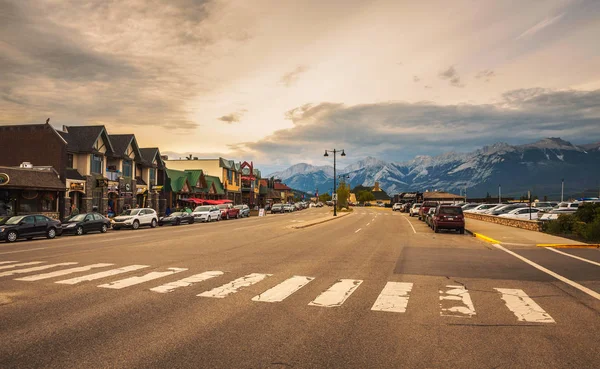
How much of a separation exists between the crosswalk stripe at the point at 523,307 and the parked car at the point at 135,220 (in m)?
30.1

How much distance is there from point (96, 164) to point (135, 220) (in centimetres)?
1240

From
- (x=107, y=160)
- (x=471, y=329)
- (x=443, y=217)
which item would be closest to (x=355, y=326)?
(x=471, y=329)

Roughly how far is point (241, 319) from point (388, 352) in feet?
7.82

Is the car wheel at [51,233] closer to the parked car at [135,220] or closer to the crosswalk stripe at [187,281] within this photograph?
the parked car at [135,220]

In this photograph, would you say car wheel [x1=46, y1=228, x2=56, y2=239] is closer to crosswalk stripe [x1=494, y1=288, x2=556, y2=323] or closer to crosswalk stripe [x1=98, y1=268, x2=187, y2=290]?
crosswalk stripe [x1=98, y1=268, x2=187, y2=290]

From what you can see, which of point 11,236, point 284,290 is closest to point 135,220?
point 11,236

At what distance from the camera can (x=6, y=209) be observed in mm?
32344

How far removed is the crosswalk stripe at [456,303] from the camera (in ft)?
23.5

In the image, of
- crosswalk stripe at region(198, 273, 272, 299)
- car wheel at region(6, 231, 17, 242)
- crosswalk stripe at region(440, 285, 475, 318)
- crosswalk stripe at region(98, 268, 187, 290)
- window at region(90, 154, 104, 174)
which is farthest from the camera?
window at region(90, 154, 104, 174)

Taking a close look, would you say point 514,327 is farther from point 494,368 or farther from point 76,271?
point 76,271

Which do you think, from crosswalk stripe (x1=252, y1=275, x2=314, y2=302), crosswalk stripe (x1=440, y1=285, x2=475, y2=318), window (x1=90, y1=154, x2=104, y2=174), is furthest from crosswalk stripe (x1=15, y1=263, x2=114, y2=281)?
window (x1=90, y1=154, x2=104, y2=174)

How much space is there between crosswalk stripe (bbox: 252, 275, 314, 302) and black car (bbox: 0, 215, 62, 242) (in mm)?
18861

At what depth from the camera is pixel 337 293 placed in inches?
339

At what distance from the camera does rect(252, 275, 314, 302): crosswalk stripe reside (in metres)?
8.10
